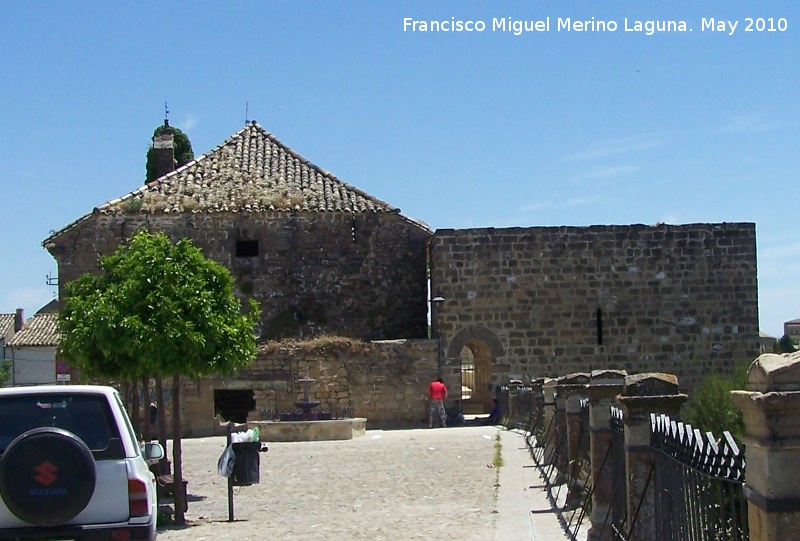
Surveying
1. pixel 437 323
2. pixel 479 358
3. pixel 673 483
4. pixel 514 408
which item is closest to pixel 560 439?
pixel 673 483

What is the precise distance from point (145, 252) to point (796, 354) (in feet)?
34.7

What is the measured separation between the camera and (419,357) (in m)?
27.7

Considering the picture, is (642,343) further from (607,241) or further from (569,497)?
(569,497)

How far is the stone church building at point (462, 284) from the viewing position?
28.4 meters

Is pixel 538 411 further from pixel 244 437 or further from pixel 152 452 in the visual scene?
pixel 152 452

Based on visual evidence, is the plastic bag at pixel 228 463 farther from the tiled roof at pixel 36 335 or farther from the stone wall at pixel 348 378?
the tiled roof at pixel 36 335

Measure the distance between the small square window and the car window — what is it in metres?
21.7

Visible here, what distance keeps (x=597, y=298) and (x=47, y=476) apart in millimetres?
22901

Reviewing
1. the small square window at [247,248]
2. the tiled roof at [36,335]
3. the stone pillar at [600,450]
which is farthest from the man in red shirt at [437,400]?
the tiled roof at [36,335]

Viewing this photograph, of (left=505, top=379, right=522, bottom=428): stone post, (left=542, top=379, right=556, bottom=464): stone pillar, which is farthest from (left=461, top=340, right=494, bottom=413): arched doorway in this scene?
(left=542, top=379, right=556, bottom=464): stone pillar

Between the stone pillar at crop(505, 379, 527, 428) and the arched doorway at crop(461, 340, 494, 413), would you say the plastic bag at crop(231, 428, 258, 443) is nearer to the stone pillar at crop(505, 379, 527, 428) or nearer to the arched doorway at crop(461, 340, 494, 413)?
the stone pillar at crop(505, 379, 527, 428)

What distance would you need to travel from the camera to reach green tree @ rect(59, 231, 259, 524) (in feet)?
41.7

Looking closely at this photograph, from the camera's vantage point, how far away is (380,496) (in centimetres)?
1402

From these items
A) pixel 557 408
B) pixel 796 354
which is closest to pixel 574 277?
pixel 557 408
